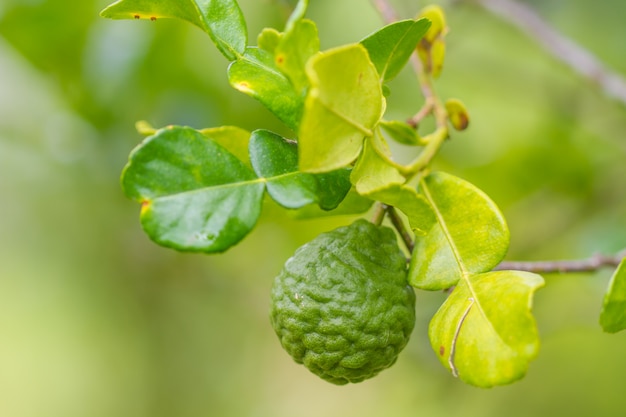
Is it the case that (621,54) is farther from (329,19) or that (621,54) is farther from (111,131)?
(111,131)

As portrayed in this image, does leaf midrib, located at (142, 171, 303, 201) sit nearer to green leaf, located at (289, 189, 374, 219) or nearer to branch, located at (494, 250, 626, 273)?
green leaf, located at (289, 189, 374, 219)

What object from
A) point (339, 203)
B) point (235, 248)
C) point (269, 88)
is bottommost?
point (235, 248)

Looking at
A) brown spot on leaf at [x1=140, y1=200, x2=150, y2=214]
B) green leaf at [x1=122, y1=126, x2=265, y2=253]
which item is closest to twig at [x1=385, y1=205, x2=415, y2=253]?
green leaf at [x1=122, y1=126, x2=265, y2=253]

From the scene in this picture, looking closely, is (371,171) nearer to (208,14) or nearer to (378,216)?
(378,216)

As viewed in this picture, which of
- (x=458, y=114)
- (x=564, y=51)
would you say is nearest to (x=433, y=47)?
(x=458, y=114)

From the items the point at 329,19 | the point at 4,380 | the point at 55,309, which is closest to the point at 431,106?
the point at 329,19

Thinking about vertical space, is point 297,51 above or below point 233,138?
above
